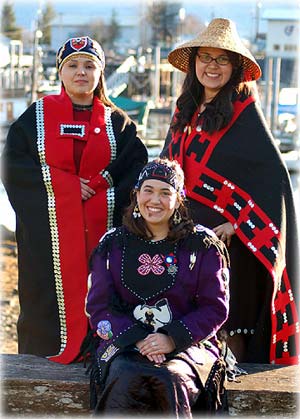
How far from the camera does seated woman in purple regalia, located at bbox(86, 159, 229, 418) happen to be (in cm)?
337

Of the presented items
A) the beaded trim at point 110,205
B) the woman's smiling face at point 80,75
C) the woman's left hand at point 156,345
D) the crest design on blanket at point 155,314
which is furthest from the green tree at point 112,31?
the woman's left hand at point 156,345

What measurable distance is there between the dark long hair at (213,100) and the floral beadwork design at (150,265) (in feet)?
2.58

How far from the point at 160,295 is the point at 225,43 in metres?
1.23

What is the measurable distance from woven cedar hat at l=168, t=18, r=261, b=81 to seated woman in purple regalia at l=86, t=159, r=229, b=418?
0.74 meters

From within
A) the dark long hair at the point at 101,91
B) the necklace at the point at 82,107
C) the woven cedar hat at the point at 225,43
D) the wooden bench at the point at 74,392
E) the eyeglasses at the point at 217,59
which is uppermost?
the woven cedar hat at the point at 225,43

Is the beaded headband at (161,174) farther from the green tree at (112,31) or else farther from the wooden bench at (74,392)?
the green tree at (112,31)

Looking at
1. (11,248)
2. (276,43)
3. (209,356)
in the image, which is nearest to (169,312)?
(209,356)

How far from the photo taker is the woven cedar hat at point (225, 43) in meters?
4.02

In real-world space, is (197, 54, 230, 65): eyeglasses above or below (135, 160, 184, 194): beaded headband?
above

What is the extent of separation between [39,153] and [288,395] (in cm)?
156

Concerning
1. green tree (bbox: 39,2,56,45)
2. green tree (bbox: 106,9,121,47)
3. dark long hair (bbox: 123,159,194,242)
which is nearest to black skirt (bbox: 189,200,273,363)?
dark long hair (bbox: 123,159,194,242)

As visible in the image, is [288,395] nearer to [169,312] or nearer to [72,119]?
[169,312]

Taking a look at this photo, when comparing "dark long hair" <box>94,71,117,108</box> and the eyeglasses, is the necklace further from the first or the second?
the eyeglasses

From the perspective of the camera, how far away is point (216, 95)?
13.4 feet
